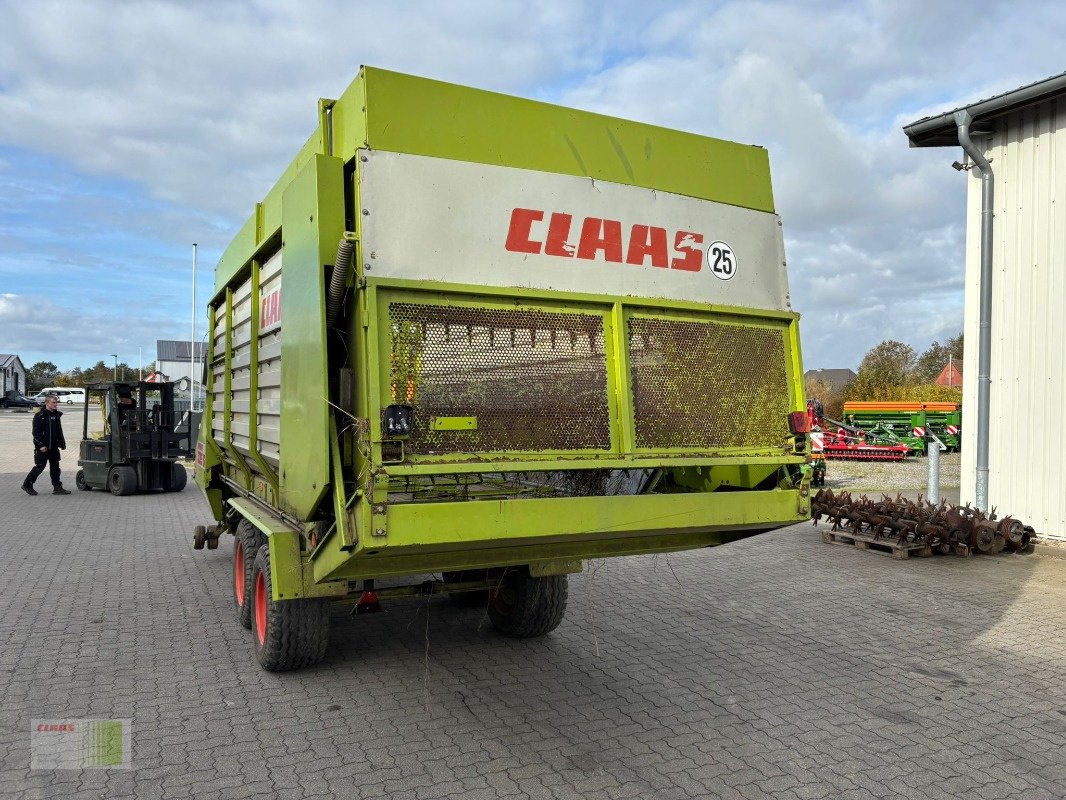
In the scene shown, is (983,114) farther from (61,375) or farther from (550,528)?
(61,375)

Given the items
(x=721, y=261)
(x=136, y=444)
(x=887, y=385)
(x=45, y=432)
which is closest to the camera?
(x=721, y=261)

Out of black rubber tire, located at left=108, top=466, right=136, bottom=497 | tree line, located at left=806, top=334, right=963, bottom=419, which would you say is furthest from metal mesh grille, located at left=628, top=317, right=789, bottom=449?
tree line, located at left=806, top=334, right=963, bottom=419

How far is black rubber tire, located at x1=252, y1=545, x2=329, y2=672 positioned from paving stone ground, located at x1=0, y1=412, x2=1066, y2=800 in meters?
0.13

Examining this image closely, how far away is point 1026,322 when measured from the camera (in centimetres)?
920

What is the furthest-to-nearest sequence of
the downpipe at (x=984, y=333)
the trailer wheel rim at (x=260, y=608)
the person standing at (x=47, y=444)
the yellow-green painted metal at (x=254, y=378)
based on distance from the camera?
the person standing at (x=47, y=444)
the downpipe at (x=984, y=333)
the yellow-green painted metal at (x=254, y=378)
the trailer wheel rim at (x=260, y=608)

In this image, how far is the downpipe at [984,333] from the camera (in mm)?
9391

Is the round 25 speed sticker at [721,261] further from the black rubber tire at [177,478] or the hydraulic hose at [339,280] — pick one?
the black rubber tire at [177,478]

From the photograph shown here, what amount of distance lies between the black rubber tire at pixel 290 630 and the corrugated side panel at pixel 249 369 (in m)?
0.76

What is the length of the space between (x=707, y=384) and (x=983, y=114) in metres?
7.42

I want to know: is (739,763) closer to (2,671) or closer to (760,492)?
(760,492)

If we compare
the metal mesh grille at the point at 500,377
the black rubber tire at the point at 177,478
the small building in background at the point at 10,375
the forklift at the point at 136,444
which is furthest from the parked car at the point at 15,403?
the metal mesh grille at the point at 500,377

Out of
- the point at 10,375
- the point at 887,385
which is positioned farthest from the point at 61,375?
the point at 887,385

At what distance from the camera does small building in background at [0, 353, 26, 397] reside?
69.8m

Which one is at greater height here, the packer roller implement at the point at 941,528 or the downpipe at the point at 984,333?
the downpipe at the point at 984,333
